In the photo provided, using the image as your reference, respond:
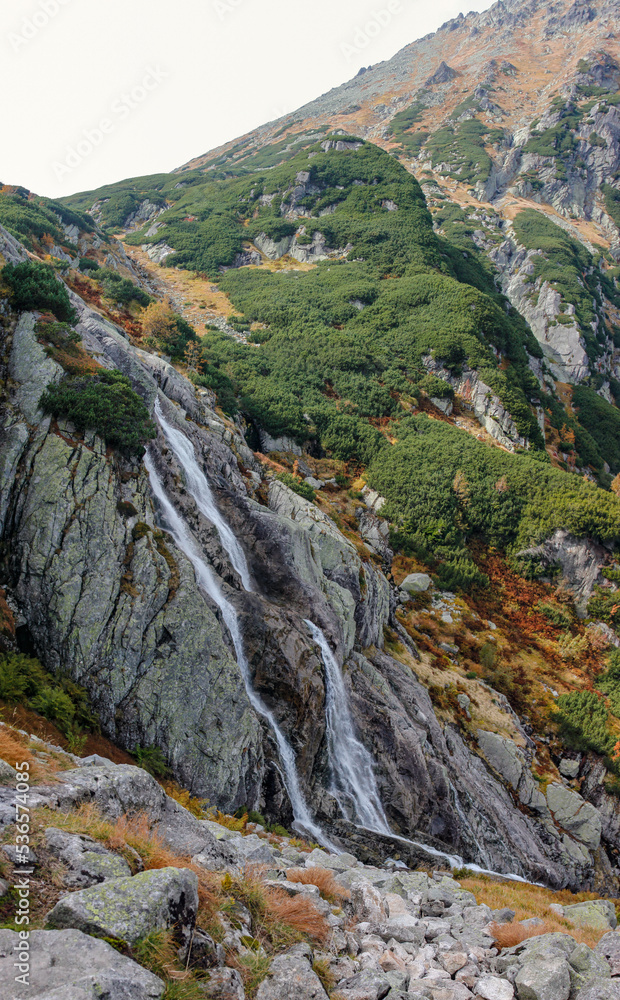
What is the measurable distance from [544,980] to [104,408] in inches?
594

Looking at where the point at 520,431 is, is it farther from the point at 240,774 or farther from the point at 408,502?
the point at 240,774

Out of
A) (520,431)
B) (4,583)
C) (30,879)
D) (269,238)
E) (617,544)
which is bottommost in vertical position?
(617,544)

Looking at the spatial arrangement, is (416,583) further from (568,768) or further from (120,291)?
(120,291)

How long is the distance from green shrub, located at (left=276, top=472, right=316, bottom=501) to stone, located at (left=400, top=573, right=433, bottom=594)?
8.49 m

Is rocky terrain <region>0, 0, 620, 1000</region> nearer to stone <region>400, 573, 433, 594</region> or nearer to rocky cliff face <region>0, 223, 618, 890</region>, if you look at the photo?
rocky cliff face <region>0, 223, 618, 890</region>

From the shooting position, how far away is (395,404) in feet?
146

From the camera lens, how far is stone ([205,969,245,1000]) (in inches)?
181

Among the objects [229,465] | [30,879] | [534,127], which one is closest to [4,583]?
[30,879]

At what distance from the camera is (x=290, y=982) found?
17.1 ft

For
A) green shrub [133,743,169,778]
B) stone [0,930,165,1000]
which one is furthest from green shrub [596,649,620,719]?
stone [0,930,165,1000]

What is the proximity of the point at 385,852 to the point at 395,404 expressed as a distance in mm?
35201

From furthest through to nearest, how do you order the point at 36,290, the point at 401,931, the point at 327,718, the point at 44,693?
the point at 327,718 → the point at 36,290 → the point at 44,693 → the point at 401,931

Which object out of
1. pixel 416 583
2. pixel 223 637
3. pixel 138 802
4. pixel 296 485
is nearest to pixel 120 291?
pixel 296 485

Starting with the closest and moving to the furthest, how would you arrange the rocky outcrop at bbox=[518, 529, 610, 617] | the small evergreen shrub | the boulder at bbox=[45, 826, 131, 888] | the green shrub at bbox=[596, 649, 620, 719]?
the boulder at bbox=[45, 826, 131, 888] < the green shrub at bbox=[596, 649, 620, 719] < the rocky outcrop at bbox=[518, 529, 610, 617] < the small evergreen shrub
